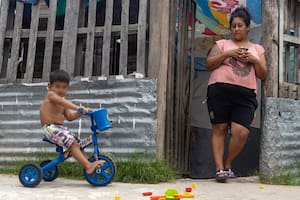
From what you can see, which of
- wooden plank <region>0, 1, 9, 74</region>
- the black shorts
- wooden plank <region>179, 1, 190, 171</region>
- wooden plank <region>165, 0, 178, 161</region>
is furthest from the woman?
wooden plank <region>0, 1, 9, 74</region>

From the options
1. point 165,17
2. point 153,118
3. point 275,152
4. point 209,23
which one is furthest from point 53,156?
point 209,23

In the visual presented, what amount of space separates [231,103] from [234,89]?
16cm

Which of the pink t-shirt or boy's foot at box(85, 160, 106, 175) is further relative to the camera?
the pink t-shirt

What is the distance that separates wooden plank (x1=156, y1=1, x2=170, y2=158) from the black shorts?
19.7 inches

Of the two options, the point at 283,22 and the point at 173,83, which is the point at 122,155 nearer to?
the point at 173,83

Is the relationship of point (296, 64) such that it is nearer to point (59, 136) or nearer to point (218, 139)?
point (218, 139)

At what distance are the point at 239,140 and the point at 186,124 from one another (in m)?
1.33

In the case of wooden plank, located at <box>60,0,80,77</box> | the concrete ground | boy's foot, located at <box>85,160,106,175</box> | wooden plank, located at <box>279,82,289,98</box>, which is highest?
wooden plank, located at <box>60,0,80,77</box>

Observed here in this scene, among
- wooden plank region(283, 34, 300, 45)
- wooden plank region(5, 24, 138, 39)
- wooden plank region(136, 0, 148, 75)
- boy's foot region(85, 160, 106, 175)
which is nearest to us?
boy's foot region(85, 160, 106, 175)

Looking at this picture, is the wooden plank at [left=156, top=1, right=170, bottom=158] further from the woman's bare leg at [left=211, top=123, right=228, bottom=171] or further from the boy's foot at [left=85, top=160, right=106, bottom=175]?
the boy's foot at [left=85, top=160, right=106, bottom=175]

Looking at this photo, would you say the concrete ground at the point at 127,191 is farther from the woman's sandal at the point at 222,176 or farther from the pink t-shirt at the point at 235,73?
the pink t-shirt at the point at 235,73

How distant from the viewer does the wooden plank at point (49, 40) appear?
4.26 meters

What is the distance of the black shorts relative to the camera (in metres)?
3.70

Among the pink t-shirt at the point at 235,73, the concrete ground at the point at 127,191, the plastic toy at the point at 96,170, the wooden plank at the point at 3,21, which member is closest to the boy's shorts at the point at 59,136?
the plastic toy at the point at 96,170
